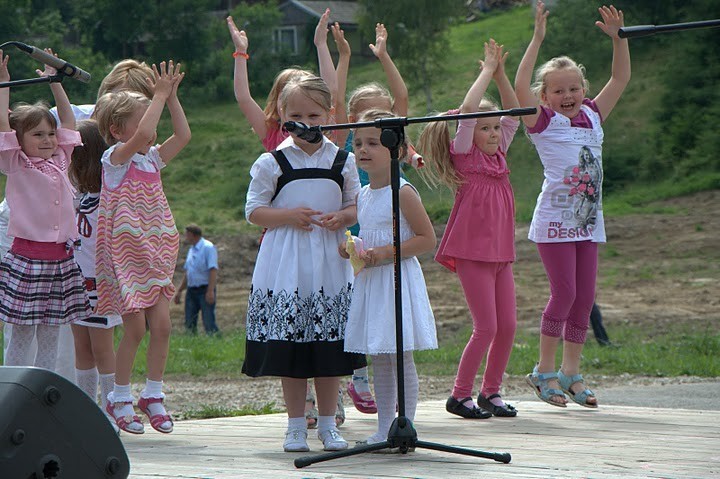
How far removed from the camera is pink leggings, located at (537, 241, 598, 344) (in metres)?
6.70

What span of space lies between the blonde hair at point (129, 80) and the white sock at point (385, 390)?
2.20 metres

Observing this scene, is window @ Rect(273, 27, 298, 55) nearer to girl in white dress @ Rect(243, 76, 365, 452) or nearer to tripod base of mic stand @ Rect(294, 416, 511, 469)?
girl in white dress @ Rect(243, 76, 365, 452)

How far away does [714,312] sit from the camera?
665 inches

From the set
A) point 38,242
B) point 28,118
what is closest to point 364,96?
point 28,118

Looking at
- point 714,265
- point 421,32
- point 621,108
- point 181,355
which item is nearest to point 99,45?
point 421,32

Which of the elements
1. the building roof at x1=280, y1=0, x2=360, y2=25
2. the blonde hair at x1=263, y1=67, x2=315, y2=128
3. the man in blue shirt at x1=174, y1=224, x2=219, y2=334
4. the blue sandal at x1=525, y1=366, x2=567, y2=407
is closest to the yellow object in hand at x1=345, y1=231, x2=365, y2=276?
the blonde hair at x1=263, y1=67, x2=315, y2=128

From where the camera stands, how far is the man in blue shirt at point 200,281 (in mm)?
17500

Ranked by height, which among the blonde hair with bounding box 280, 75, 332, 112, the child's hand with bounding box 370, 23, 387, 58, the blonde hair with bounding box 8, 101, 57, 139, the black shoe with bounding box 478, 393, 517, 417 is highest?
the child's hand with bounding box 370, 23, 387, 58

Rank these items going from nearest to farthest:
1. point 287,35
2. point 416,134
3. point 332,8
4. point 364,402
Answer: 1. point 364,402
2. point 416,134
3. point 287,35
4. point 332,8

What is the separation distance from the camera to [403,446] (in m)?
4.89

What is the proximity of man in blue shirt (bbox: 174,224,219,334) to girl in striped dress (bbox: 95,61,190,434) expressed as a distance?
36.8 ft

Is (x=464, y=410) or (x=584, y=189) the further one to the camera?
(x=584, y=189)

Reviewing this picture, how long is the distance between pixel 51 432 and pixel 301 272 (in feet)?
5.76

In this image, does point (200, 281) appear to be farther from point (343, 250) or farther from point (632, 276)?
point (343, 250)
